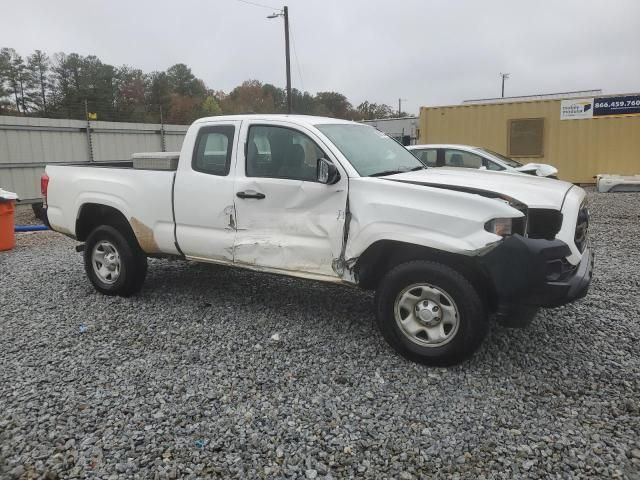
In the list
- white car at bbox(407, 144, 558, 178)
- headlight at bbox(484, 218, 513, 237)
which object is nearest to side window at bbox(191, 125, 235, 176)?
headlight at bbox(484, 218, 513, 237)

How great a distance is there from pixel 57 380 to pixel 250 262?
174cm

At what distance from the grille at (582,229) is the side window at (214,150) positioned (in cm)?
294

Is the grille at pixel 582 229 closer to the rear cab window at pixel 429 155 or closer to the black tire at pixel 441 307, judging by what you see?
the black tire at pixel 441 307

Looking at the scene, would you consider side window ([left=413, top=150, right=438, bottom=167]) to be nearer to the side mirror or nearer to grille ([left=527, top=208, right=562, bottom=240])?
the side mirror

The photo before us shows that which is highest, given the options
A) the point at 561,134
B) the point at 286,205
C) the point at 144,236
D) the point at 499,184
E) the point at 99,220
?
the point at 561,134

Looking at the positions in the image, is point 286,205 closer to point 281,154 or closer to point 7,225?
point 281,154

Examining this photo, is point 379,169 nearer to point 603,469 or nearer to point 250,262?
point 250,262

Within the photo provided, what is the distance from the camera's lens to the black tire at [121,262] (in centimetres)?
527

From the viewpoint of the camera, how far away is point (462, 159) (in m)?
9.64

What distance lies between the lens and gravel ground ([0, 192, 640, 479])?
2.74 metres

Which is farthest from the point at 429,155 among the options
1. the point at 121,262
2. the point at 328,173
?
the point at 121,262

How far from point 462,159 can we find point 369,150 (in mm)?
5623

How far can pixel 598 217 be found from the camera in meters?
10.5

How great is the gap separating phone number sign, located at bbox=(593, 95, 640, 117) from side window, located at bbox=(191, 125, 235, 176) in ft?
46.5
